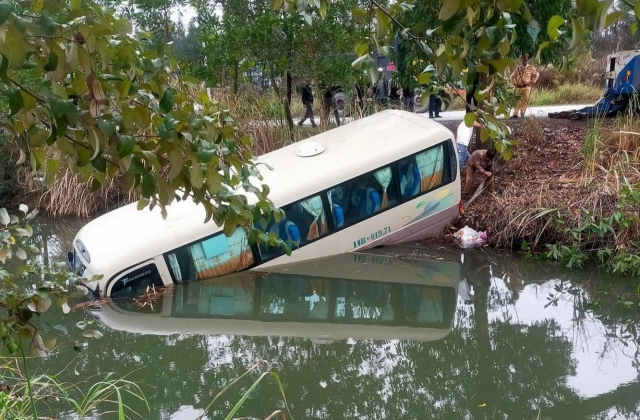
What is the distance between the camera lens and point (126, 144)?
1.38 m

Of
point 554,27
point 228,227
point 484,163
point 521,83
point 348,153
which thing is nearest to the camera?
Answer: point 554,27

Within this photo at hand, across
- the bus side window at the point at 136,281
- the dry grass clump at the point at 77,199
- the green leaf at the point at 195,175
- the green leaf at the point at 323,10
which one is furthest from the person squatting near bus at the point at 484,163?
the green leaf at the point at 195,175

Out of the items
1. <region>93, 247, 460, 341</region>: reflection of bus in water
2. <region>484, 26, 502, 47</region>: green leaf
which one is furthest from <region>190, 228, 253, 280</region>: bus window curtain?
<region>484, 26, 502, 47</region>: green leaf

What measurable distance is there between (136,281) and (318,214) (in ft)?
7.79

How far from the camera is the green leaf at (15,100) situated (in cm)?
119

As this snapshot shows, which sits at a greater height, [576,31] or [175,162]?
[576,31]

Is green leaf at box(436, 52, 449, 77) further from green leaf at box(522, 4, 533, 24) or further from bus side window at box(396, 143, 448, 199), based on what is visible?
bus side window at box(396, 143, 448, 199)

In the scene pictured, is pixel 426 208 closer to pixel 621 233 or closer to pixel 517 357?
pixel 621 233

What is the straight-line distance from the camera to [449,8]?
1.12 meters

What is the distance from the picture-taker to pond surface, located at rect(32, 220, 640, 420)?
15.2 feet

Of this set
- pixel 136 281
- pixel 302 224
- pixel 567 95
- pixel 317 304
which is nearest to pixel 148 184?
pixel 317 304

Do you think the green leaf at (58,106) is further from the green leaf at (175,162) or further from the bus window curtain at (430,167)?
the bus window curtain at (430,167)

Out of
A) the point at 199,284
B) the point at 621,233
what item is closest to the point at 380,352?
the point at 199,284

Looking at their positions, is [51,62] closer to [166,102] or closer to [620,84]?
[166,102]
